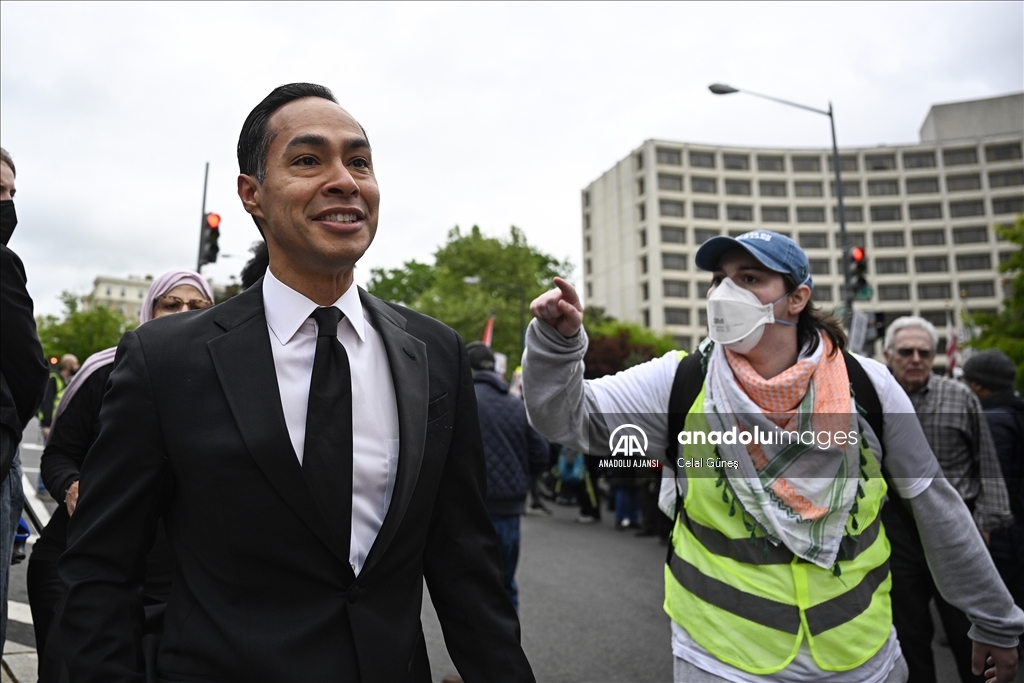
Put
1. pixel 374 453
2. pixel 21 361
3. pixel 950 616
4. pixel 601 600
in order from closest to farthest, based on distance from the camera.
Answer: pixel 374 453 → pixel 21 361 → pixel 950 616 → pixel 601 600

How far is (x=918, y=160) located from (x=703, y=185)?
2159cm

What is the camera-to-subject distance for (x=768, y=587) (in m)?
2.41

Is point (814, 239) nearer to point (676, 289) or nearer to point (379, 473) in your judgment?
point (676, 289)

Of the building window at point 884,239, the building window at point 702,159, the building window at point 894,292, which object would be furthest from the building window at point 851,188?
the building window at point 702,159

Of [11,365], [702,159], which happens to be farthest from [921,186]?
[11,365]

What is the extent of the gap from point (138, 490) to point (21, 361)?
149 centimetres

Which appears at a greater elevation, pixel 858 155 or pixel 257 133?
pixel 858 155

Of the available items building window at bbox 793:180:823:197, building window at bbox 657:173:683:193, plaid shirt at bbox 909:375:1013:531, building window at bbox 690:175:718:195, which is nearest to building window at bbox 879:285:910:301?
building window at bbox 793:180:823:197

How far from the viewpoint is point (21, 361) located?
2758 millimetres

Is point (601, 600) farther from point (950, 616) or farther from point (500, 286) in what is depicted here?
point (500, 286)

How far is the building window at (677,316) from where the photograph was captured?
7656cm

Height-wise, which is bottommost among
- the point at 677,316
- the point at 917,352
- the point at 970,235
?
the point at 917,352

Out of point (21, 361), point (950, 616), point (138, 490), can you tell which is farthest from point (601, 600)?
point (138, 490)

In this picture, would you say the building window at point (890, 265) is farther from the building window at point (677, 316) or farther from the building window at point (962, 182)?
the building window at point (677, 316)
